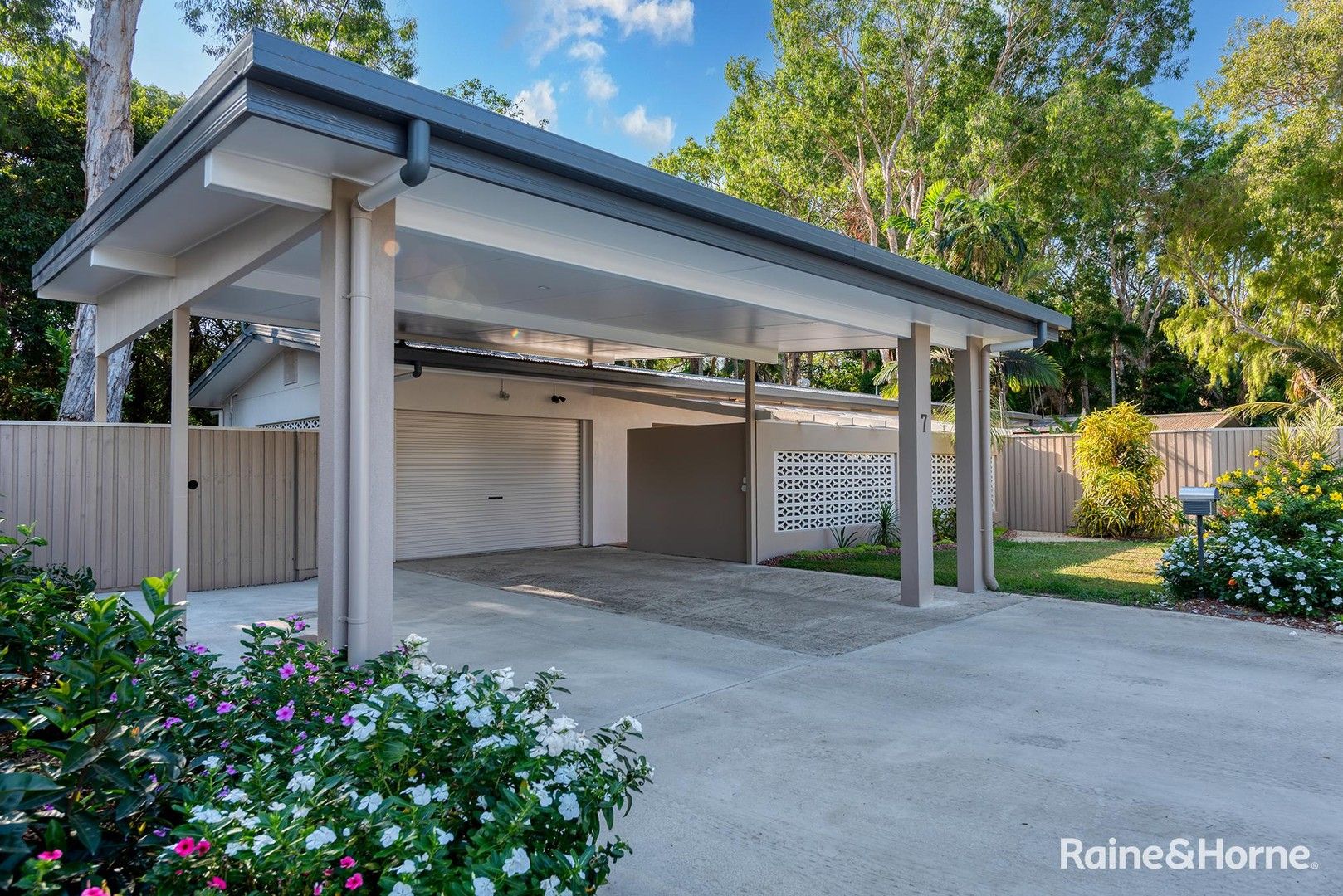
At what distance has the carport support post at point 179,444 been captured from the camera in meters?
6.50

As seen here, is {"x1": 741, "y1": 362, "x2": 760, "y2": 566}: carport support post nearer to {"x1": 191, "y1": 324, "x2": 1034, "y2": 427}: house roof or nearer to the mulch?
{"x1": 191, "y1": 324, "x2": 1034, "y2": 427}: house roof

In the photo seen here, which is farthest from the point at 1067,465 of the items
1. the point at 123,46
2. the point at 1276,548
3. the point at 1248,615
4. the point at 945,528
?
the point at 123,46

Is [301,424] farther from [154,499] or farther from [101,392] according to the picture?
[154,499]

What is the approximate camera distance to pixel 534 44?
23.2 m

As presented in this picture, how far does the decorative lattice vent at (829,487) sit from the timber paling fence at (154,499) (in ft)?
21.5

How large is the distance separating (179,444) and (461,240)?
3598 millimetres

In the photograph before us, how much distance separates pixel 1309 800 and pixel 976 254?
45.1 feet

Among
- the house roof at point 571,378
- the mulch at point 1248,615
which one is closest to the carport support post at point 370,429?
the house roof at point 571,378

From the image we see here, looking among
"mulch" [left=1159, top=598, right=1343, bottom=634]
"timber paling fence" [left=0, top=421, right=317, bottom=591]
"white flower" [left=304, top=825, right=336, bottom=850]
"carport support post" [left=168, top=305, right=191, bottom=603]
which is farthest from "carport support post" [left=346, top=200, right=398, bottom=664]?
"mulch" [left=1159, top=598, right=1343, bottom=634]

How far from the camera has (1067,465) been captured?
15797 millimetres

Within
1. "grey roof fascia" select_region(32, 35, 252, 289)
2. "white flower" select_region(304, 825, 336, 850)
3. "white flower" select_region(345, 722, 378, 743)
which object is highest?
"grey roof fascia" select_region(32, 35, 252, 289)

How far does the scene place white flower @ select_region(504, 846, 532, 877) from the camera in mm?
2064

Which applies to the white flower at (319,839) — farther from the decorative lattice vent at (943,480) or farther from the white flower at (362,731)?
the decorative lattice vent at (943,480)

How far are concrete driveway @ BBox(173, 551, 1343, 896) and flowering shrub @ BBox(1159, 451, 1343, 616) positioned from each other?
714 mm
